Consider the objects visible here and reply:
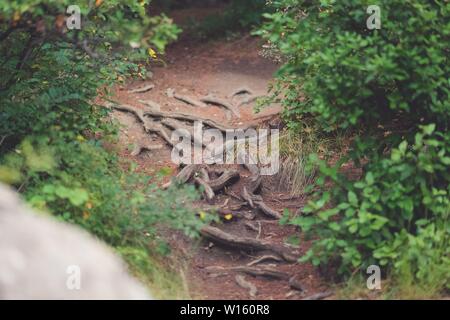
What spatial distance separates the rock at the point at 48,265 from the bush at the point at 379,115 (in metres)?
2.19

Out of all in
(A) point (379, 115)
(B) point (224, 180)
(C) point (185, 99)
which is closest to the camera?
(A) point (379, 115)

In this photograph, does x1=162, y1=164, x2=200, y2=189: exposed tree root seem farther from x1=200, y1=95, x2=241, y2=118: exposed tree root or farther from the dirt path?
x1=200, y1=95, x2=241, y2=118: exposed tree root

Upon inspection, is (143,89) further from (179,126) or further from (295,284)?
(295,284)

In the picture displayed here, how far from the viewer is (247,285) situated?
6.96 metres

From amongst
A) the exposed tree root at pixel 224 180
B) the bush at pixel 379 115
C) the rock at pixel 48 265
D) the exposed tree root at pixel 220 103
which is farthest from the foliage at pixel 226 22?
the rock at pixel 48 265

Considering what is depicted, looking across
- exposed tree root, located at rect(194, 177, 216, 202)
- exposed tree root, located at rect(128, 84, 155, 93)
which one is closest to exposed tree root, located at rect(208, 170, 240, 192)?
exposed tree root, located at rect(194, 177, 216, 202)

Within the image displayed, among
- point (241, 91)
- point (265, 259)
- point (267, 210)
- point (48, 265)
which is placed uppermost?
point (241, 91)

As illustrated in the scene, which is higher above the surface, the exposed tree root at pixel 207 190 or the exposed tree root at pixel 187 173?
the exposed tree root at pixel 187 173

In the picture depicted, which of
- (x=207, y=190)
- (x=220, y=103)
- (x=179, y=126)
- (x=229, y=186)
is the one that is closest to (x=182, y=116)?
(x=179, y=126)

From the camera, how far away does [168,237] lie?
7516 millimetres

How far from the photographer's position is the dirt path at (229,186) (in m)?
6.96

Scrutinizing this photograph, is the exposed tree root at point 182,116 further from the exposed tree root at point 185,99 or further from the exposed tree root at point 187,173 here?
the exposed tree root at point 187,173

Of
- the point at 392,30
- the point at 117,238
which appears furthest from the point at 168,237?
the point at 392,30

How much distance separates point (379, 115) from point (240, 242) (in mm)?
1876
